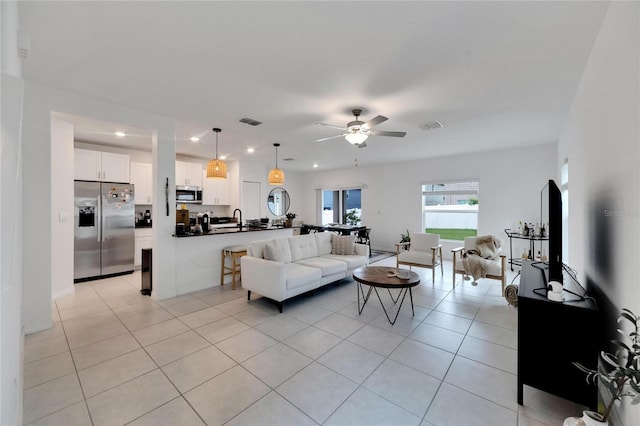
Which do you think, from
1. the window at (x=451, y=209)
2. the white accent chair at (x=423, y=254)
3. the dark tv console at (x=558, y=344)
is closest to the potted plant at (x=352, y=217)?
the window at (x=451, y=209)

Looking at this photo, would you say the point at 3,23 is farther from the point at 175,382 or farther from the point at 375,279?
the point at 375,279

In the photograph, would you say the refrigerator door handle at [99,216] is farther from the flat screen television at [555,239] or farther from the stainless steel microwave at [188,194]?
the flat screen television at [555,239]

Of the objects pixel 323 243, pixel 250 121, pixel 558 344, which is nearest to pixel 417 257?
pixel 323 243

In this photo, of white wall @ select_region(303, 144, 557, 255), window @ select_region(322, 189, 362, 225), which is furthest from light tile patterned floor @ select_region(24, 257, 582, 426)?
window @ select_region(322, 189, 362, 225)

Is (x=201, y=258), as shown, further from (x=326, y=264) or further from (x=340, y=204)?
(x=340, y=204)

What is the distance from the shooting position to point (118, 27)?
6.42ft

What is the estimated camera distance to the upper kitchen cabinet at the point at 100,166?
4.62 meters

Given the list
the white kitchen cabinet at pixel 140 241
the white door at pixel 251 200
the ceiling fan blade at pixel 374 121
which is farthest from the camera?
the white door at pixel 251 200

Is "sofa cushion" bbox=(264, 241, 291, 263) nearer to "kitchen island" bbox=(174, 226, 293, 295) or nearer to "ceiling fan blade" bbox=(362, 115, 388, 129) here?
"kitchen island" bbox=(174, 226, 293, 295)

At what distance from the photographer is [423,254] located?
464cm

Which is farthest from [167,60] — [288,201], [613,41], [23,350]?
[288,201]

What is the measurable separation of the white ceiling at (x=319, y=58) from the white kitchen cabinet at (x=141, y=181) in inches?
61.9

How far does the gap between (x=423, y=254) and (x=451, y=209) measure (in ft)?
9.12

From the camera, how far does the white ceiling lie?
1.81m
